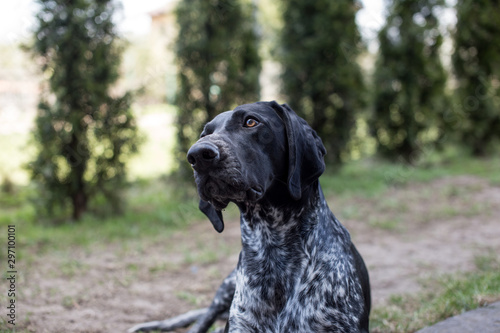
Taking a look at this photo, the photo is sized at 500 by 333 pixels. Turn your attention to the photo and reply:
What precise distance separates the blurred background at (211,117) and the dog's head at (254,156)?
59.7 inches

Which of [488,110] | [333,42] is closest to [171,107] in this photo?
[333,42]

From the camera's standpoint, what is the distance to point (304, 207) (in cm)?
243

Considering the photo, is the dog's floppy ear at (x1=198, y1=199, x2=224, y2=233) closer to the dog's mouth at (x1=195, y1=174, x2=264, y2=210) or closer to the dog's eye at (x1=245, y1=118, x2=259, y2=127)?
the dog's mouth at (x1=195, y1=174, x2=264, y2=210)

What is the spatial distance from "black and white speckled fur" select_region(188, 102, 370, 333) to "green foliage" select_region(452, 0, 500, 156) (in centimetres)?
918

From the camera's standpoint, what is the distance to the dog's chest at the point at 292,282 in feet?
7.48

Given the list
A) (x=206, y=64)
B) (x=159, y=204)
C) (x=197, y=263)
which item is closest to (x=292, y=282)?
(x=197, y=263)

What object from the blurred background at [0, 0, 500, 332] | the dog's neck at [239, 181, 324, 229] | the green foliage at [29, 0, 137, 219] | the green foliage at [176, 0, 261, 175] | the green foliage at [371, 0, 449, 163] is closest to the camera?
the dog's neck at [239, 181, 324, 229]

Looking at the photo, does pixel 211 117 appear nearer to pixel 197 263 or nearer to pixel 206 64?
pixel 206 64

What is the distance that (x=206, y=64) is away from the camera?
7852 millimetres

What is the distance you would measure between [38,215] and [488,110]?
10.1 metres

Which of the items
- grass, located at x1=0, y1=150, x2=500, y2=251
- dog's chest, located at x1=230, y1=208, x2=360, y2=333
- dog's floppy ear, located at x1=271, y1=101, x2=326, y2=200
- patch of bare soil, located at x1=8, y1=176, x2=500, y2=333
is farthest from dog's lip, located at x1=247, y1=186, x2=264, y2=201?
grass, located at x1=0, y1=150, x2=500, y2=251

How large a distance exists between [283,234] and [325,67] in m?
7.20

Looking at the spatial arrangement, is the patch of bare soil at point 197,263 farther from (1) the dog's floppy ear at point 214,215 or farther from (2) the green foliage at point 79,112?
(2) the green foliage at point 79,112

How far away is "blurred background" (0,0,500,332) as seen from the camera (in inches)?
175
